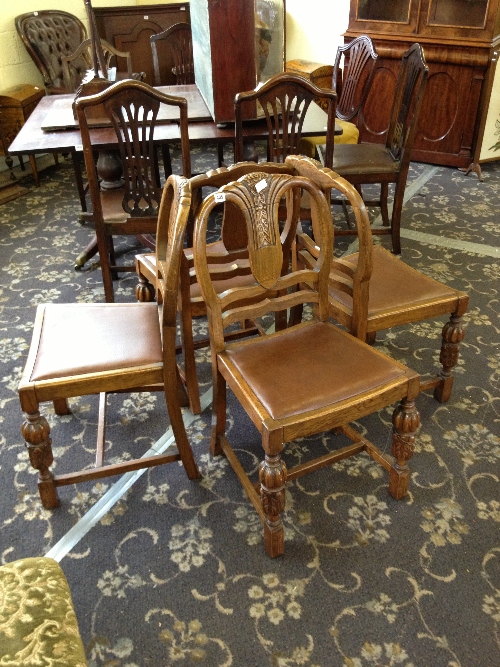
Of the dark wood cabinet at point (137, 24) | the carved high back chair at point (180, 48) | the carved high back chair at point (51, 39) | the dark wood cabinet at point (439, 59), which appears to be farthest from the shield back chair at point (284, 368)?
the dark wood cabinet at point (137, 24)

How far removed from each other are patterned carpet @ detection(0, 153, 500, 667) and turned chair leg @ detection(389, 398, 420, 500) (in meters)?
0.05

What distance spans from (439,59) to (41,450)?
12.5ft

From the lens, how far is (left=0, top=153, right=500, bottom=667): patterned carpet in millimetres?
1389

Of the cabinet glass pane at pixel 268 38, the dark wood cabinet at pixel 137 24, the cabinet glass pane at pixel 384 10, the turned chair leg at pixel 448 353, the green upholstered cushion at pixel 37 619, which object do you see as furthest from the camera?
the dark wood cabinet at pixel 137 24

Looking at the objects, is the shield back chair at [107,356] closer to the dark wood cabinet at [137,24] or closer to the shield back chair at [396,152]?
the shield back chair at [396,152]

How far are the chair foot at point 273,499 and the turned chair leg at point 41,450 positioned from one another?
0.61 metres

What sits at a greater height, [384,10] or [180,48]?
[384,10]

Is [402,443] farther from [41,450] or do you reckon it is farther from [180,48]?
[180,48]

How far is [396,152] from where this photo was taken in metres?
3.07

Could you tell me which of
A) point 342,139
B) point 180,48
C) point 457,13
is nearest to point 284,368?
point 342,139

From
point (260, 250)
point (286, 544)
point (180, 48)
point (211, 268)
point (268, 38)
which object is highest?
point (268, 38)

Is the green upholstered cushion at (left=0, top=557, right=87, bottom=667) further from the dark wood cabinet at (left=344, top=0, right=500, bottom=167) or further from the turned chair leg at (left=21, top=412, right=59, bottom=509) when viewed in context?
the dark wood cabinet at (left=344, top=0, right=500, bottom=167)

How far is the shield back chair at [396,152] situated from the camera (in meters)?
2.84

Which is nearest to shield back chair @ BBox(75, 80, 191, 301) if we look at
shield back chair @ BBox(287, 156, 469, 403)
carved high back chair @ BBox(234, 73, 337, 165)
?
carved high back chair @ BBox(234, 73, 337, 165)
